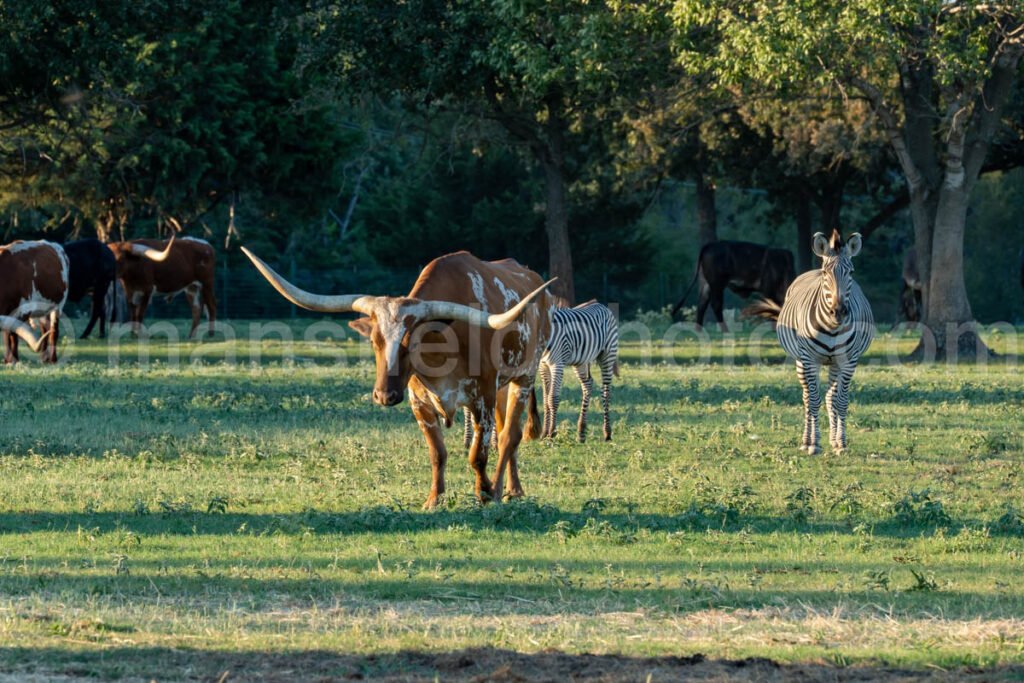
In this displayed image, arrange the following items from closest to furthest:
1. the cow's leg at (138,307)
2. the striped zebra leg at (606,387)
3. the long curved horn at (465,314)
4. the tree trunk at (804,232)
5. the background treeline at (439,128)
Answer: the long curved horn at (465,314), the striped zebra leg at (606,387), the background treeline at (439,128), the cow's leg at (138,307), the tree trunk at (804,232)

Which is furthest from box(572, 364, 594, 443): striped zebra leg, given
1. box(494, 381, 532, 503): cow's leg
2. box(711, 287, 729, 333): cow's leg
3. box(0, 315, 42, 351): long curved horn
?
box(711, 287, 729, 333): cow's leg

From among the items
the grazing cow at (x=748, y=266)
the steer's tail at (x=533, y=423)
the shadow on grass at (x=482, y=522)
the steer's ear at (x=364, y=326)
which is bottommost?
the shadow on grass at (x=482, y=522)

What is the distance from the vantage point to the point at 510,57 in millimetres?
29359

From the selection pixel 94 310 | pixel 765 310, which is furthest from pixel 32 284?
pixel 765 310

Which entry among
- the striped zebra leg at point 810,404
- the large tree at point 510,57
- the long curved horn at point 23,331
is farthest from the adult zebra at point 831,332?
the large tree at point 510,57

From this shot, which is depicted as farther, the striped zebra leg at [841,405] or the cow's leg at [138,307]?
the cow's leg at [138,307]

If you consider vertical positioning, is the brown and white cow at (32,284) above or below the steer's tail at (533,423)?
above

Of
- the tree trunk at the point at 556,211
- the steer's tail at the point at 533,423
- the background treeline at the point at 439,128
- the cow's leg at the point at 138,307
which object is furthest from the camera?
the cow's leg at the point at 138,307

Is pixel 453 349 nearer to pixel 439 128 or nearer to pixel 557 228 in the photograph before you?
pixel 557 228

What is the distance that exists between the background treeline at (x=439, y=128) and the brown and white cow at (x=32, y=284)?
3.32 metres

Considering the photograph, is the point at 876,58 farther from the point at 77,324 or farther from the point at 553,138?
the point at 77,324

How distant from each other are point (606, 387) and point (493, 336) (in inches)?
218

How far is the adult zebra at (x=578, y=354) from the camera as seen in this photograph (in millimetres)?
17266

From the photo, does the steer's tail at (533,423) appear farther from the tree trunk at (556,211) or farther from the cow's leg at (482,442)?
the tree trunk at (556,211)
